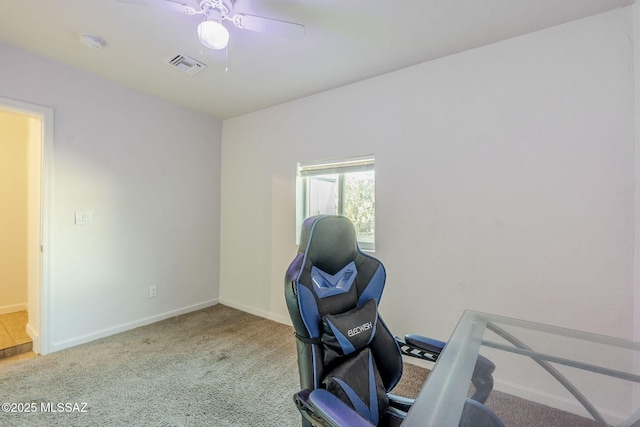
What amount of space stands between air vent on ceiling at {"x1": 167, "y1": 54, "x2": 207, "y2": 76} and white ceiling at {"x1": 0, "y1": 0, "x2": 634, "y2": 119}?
0.18ft

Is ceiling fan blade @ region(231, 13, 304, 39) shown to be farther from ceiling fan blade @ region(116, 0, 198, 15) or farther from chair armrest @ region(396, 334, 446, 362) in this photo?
chair armrest @ region(396, 334, 446, 362)

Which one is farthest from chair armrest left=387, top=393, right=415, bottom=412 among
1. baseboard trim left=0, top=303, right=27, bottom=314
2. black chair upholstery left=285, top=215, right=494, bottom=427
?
baseboard trim left=0, top=303, right=27, bottom=314

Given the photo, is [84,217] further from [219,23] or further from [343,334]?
[343,334]

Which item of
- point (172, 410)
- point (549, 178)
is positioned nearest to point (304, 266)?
point (172, 410)

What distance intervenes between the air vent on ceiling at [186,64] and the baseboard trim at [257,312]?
2.66 metres

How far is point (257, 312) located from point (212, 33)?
2.94 meters

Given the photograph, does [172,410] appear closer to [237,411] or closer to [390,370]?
[237,411]

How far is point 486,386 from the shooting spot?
3.74 feet

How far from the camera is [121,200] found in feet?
9.68

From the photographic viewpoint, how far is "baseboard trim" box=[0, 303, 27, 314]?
3293 mm

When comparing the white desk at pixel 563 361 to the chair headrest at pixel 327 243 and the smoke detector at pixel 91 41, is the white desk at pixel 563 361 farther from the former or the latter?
the smoke detector at pixel 91 41

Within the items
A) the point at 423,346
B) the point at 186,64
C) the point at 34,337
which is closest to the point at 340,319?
the point at 423,346

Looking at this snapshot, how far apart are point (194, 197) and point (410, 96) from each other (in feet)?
9.13

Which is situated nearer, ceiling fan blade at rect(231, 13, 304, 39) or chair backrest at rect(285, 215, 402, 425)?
chair backrest at rect(285, 215, 402, 425)
